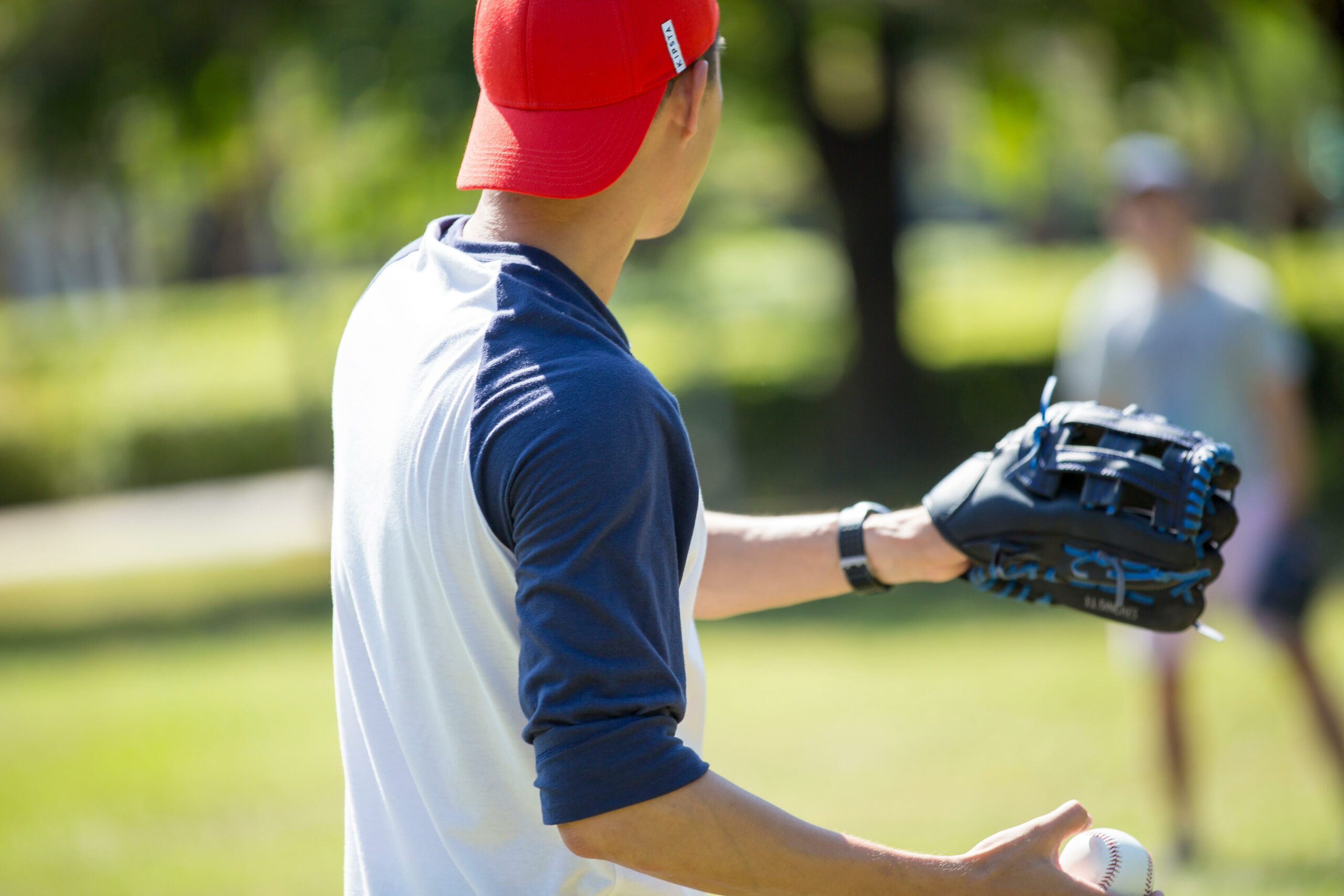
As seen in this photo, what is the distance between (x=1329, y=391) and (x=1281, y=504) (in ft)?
36.5

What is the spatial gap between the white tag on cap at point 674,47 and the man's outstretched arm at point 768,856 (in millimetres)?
883

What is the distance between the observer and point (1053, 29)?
458 inches

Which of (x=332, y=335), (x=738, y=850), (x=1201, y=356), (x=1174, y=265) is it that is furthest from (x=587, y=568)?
(x=332, y=335)

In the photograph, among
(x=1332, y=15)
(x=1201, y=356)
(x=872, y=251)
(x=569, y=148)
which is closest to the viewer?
(x=569, y=148)

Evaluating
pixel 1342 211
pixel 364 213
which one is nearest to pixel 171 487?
pixel 364 213

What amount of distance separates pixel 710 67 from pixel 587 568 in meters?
0.77

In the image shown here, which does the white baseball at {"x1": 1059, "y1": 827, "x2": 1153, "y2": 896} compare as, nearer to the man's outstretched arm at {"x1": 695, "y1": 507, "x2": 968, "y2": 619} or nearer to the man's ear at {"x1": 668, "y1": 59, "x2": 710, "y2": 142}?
the man's outstretched arm at {"x1": 695, "y1": 507, "x2": 968, "y2": 619}

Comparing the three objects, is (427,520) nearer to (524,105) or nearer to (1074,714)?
(524,105)

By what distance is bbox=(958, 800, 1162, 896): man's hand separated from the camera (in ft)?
5.16

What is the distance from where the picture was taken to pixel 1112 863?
1942mm

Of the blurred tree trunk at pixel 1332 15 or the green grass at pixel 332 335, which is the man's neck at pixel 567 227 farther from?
the green grass at pixel 332 335

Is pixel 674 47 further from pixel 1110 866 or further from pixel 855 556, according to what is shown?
pixel 1110 866

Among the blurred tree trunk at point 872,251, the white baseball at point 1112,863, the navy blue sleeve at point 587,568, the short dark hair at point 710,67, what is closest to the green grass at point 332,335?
the blurred tree trunk at point 872,251

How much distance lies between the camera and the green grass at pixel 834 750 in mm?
5316
